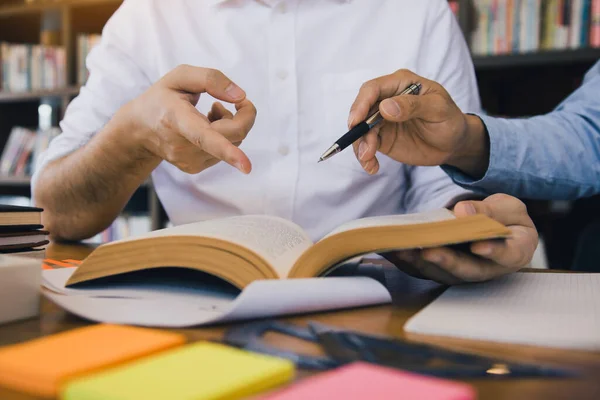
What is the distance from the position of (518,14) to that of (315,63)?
1061 mm

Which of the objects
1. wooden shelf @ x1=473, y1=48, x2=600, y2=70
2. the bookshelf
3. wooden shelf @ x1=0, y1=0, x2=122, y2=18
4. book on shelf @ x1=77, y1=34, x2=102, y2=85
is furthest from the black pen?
book on shelf @ x1=77, y1=34, x2=102, y2=85

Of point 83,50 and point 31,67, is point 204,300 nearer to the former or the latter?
point 83,50

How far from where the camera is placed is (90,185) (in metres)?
1.03

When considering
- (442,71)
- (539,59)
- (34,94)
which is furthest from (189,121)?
(34,94)

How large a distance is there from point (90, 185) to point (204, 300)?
60cm

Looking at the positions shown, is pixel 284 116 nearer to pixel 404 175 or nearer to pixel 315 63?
pixel 315 63

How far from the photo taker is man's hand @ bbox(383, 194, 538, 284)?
0.54 m

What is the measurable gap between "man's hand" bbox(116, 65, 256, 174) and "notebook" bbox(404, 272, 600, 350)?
28 centimetres

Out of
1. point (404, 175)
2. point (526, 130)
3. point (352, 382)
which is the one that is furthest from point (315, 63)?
point (352, 382)

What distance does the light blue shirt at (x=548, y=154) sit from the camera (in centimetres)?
92

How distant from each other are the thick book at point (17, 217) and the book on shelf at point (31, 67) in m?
2.35

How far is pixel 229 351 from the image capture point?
338 mm

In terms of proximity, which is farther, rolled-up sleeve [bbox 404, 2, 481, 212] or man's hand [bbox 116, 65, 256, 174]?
rolled-up sleeve [bbox 404, 2, 481, 212]

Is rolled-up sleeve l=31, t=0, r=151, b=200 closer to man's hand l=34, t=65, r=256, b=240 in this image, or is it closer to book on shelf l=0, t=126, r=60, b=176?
man's hand l=34, t=65, r=256, b=240
